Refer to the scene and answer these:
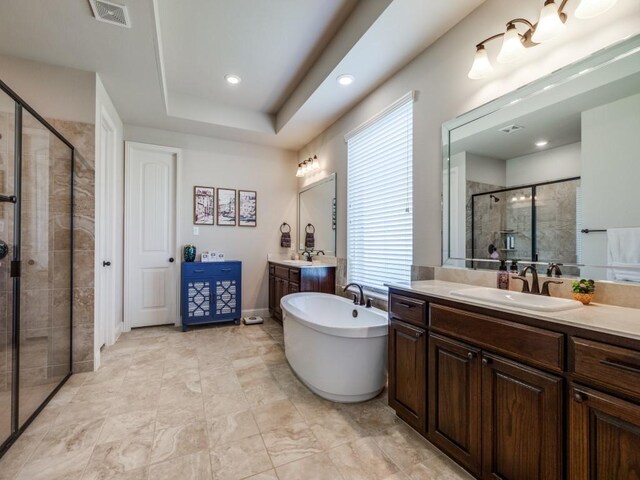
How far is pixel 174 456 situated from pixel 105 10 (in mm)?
2764

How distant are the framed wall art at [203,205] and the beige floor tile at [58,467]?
9.83 ft

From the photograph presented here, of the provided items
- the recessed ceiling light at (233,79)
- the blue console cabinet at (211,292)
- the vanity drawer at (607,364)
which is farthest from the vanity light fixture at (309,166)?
the vanity drawer at (607,364)

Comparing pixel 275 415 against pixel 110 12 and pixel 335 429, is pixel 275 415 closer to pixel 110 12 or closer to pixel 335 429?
pixel 335 429

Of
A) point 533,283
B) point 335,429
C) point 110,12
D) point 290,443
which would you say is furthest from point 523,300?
point 110,12

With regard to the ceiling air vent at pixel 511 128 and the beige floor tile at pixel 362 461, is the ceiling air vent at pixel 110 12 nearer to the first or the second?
the ceiling air vent at pixel 511 128

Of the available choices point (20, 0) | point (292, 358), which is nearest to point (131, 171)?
point (20, 0)

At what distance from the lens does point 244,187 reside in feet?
14.8

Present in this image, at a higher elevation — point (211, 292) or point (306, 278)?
point (306, 278)

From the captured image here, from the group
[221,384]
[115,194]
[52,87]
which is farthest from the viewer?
[115,194]

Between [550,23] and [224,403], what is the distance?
9.66 ft

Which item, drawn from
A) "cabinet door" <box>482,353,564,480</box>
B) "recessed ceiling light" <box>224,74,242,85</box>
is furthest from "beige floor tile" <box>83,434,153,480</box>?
"recessed ceiling light" <box>224,74,242,85</box>

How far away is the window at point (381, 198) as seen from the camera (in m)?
2.57

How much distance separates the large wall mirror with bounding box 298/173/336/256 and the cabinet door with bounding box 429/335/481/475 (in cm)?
225

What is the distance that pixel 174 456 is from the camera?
1573mm
